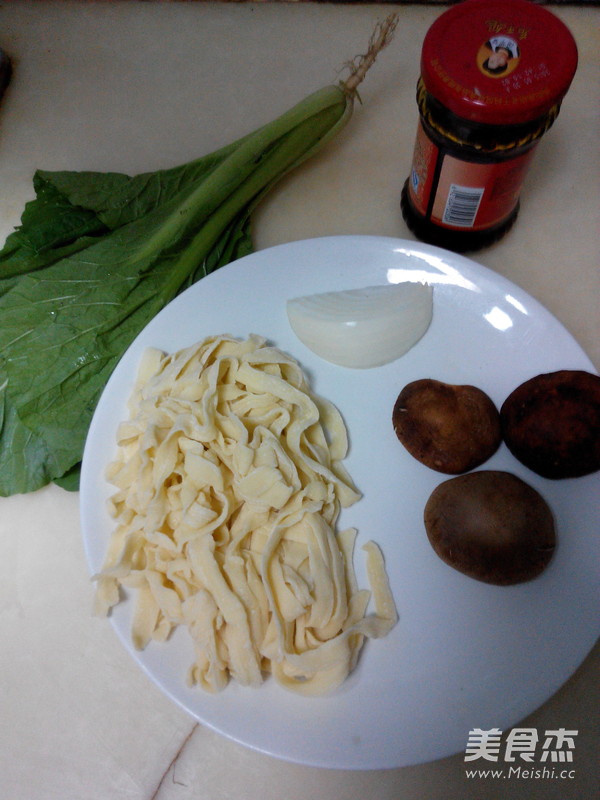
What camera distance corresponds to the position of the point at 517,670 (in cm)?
116

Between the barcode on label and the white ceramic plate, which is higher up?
the barcode on label

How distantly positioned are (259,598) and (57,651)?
24.2 inches

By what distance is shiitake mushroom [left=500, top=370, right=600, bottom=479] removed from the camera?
3.96ft

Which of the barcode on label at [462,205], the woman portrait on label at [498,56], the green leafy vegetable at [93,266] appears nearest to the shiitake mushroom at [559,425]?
the barcode on label at [462,205]

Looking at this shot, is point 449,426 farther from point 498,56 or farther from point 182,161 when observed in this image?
point 182,161

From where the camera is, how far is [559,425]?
1.22m

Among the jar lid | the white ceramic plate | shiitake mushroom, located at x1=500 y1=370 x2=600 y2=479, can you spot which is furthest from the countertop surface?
the jar lid

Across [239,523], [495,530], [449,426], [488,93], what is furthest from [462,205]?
[239,523]

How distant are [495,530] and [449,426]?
0.76 ft

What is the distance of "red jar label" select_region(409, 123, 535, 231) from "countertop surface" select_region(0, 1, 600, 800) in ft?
0.79

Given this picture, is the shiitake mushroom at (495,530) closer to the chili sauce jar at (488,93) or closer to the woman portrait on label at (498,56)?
the chili sauce jar at (488,93)

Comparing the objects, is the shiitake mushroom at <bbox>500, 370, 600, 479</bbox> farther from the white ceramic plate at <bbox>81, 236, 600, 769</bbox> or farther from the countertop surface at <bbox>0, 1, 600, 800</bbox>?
the countertop surface at <bbox>0, 1, 600, 800</bbox>

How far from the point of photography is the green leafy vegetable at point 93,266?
4.85 feet

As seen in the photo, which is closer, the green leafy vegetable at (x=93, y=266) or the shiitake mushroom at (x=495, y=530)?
the shiitake mushroom at (x=495, y=530)
